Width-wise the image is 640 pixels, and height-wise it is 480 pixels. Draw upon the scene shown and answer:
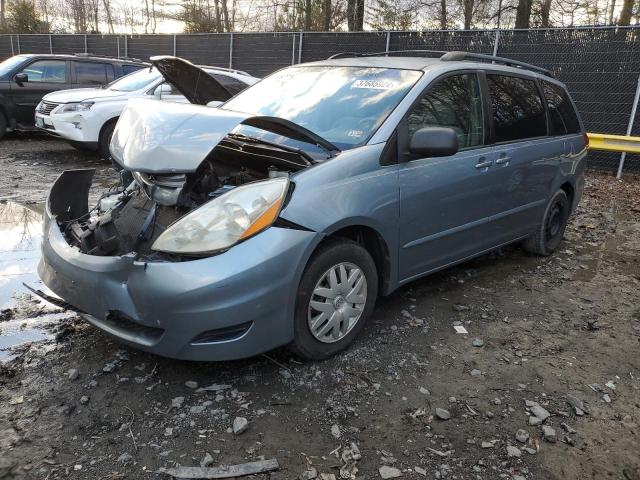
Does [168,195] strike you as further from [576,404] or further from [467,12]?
[467,12]

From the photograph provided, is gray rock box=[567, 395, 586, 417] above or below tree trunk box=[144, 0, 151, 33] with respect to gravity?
below

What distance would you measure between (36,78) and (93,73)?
1.07 m

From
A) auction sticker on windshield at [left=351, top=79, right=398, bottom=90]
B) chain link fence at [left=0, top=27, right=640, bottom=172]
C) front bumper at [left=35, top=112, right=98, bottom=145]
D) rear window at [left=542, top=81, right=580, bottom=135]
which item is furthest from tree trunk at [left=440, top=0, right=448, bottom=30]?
auction sticker on windshield at [left=351, top=79, right=398, bottom=90]

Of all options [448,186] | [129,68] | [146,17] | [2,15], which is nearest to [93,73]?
[129,68]

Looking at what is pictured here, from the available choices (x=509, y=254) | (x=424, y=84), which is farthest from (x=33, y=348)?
(x=509, y=254)

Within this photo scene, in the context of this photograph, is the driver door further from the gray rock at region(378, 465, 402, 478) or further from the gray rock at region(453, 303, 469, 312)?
the gray rock at region(378, 465, 402, 478)

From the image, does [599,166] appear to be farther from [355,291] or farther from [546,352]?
[355,291]

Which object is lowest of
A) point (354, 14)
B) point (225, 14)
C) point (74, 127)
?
point (74, 127)

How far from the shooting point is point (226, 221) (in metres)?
2.62

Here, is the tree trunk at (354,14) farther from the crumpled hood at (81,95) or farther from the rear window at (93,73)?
the crumpled hood at (81,95)

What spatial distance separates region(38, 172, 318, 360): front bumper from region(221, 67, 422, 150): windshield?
0.99 metres

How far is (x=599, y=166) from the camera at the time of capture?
10109 millimetres

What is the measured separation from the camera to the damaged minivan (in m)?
2.58

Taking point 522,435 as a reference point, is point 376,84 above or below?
above
